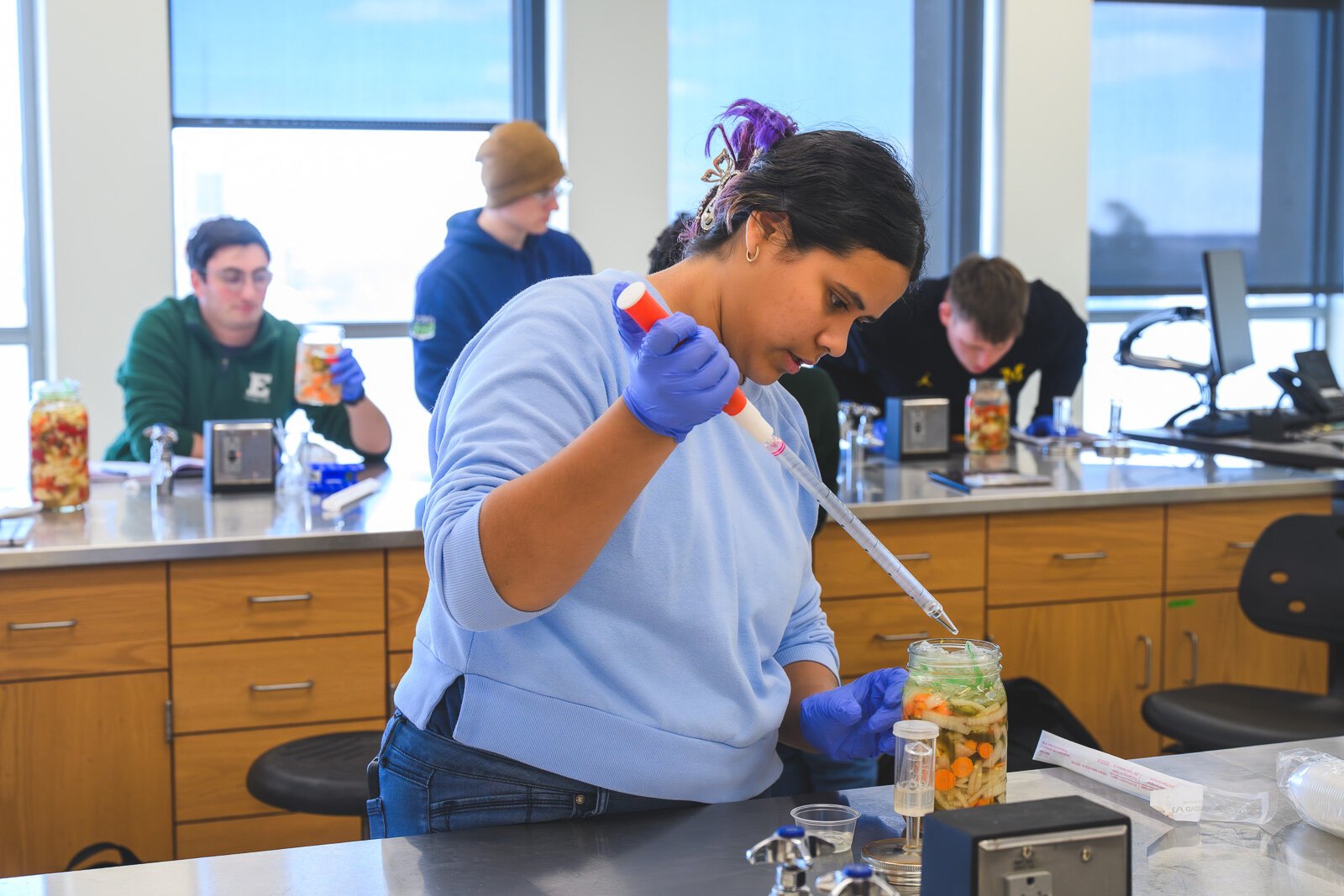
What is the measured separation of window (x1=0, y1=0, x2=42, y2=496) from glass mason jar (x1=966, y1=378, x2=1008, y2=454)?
123 inches

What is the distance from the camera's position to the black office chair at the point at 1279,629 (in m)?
2.43

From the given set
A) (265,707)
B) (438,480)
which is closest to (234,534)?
(265,707)

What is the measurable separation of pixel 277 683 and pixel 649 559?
1.57m

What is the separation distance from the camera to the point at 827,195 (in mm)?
1220

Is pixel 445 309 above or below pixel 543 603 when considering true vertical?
above

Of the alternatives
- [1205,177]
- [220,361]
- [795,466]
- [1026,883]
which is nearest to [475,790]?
[795,466]

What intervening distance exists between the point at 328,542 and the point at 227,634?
25cm

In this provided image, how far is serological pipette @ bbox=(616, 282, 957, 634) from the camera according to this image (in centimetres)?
109

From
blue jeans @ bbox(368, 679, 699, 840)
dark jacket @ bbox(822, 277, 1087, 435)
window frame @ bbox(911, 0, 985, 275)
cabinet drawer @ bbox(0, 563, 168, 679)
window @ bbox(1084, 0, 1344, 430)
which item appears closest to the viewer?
blue jeans @ bbox(368, 679, 699, 840)

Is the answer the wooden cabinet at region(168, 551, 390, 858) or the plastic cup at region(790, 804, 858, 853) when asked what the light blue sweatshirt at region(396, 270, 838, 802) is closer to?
the plastic cup at region(790, 804, 858, 853)

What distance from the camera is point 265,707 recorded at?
2.54 meters

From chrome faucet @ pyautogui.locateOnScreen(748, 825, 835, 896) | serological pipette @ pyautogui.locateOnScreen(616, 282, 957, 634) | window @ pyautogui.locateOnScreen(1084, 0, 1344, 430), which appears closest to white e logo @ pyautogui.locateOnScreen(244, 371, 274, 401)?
serological pipette @ pyautogui.locateOnScreen(616, 282, 957, 634)

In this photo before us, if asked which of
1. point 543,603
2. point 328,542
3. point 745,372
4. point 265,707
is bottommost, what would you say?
point 265,707

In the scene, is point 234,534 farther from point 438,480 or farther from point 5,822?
point 438,480
